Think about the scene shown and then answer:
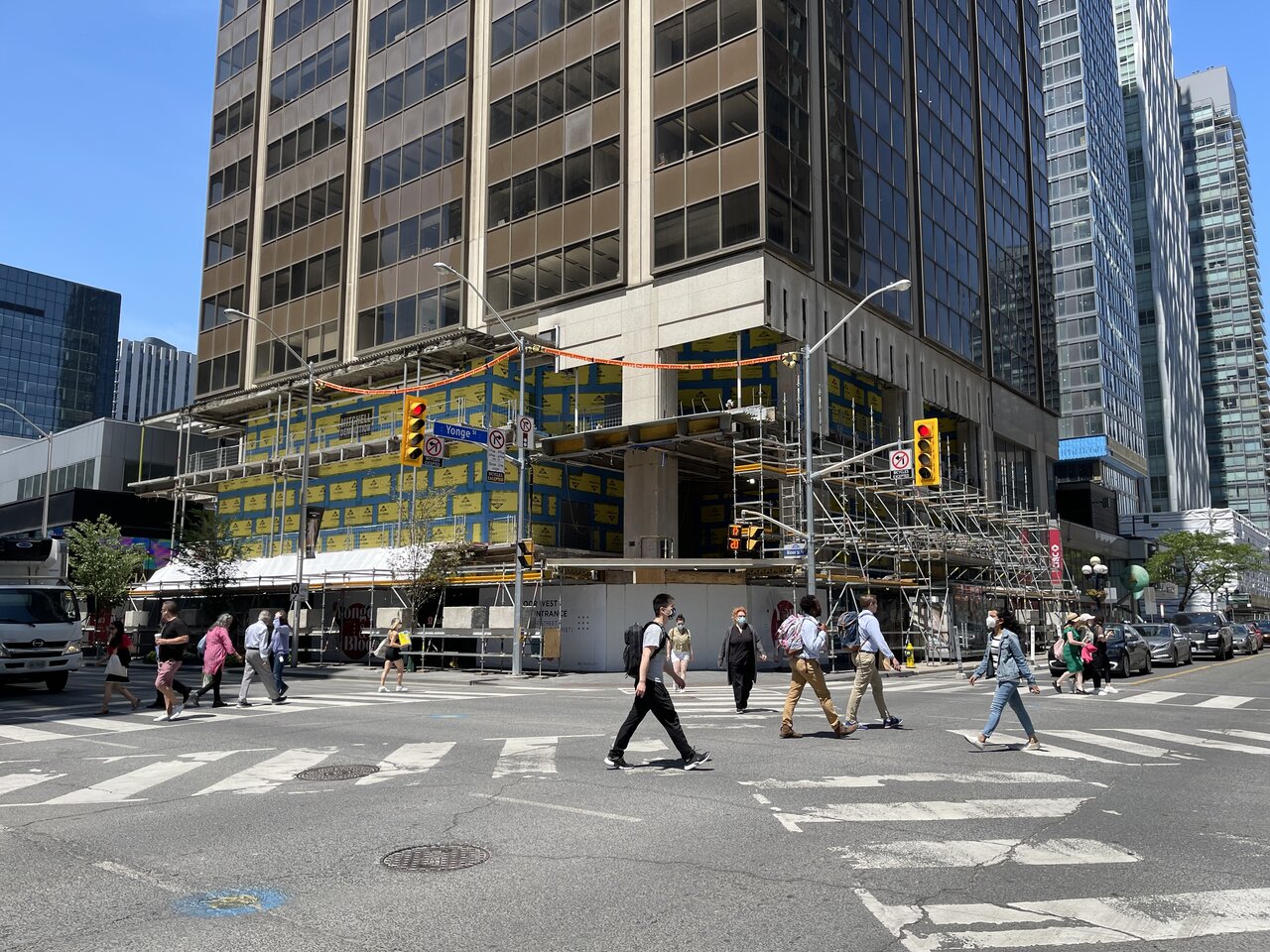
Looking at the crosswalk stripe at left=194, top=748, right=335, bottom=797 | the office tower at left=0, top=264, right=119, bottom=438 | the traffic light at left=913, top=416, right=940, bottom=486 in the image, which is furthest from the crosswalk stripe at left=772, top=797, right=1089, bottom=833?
the office tower at left=0, top=264, right=119, bottom=438

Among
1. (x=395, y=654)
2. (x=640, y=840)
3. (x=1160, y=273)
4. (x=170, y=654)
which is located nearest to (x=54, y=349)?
(x=1160, y=273)

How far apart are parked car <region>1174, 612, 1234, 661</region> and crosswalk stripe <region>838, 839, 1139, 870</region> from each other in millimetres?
35042

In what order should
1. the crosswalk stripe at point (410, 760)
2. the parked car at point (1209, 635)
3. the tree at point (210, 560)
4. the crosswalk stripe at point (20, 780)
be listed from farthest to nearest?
the tree at point (210, 560) → the parked car at point (1209, 635) → the crosswalk stripe at point (410, 760) → the crosswalk stripe at point (20, 780)

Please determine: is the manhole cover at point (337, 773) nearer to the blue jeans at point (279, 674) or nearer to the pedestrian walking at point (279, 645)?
the blue jeans at point (279, 674)

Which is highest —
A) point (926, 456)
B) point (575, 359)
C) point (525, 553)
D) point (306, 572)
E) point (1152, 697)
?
point (575, 359)

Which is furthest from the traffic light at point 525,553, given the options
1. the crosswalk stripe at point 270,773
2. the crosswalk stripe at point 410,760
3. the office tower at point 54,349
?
the office tower at point 54,349

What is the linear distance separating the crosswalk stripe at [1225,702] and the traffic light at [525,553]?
1622 cm

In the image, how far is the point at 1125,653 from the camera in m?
25.0

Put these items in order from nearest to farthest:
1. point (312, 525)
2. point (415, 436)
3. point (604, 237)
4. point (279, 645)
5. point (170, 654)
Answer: point (170, 654)
point (279, 645)
point (415, 436)
point (312, 525)
point (604, 237)

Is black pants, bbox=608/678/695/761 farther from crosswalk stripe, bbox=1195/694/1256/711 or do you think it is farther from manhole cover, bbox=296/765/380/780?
crosswalk stripe, bbox=1195/694/1256/711

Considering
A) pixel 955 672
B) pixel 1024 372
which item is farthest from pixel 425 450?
pixel 1024 372

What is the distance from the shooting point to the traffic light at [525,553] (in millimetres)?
26594

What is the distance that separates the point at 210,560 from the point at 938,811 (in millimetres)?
35718

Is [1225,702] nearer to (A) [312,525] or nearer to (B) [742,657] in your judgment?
(B) [742,657]
